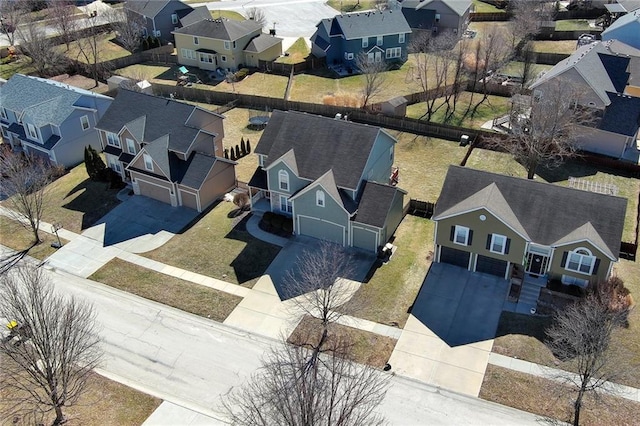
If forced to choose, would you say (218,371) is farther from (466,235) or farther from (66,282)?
(466,235)

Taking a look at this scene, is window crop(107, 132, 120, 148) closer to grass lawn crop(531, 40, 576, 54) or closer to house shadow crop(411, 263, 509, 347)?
house shadow crop(411, 263, 509, 347)

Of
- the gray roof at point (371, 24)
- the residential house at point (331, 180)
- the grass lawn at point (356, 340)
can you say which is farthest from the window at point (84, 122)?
the gray roof at point (371, 24)

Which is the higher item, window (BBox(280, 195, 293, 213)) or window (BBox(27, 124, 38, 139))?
window (BBox(27, 124, 38, 139))

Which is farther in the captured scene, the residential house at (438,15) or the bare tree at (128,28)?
the residential house at (438,15)

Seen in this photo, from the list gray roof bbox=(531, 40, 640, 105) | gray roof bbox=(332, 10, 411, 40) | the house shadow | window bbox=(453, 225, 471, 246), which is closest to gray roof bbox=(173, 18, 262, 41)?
gray roof bbox=(332, 10, 411, 40)

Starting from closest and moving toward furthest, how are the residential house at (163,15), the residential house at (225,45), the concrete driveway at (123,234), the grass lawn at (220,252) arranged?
the grass lawn at (220,252)
the concrete driveway at (123,234)
the residential house at (225,45)
the residential house at (163,15)

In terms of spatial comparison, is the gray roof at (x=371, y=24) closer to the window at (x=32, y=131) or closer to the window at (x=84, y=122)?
the window at (x=84, y=122)
